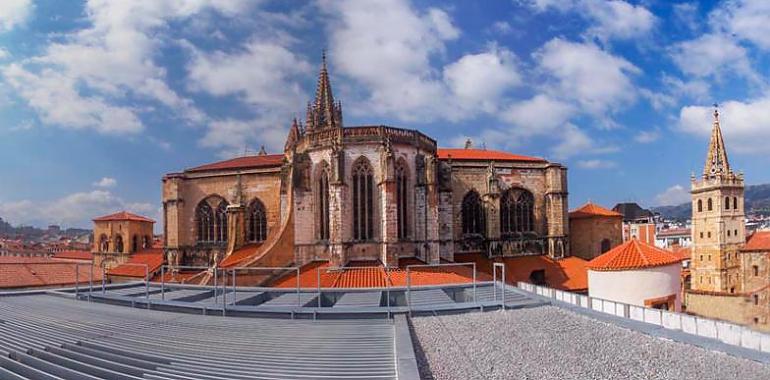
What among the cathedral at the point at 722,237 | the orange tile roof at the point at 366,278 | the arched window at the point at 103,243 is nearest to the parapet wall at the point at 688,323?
the orange tile roof at the point at 366,278

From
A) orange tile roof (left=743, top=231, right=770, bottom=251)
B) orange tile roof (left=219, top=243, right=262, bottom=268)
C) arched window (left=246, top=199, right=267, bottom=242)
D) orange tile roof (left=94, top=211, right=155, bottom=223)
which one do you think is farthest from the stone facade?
orange tile roof (left=743, top=231, right=770, bottom=251)

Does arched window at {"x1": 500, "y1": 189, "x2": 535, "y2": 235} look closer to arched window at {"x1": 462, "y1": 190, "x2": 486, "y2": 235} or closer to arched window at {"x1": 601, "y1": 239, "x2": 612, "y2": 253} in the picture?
arched window at {"x1": 462, "y1": 190, "x2": 486, "y2": 235}

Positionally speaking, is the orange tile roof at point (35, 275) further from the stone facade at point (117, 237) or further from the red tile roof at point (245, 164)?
the stone facade at point (117, 237)

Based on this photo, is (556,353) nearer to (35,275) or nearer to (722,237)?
(35,275)

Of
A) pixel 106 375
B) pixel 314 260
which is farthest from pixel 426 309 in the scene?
pixel 314 260

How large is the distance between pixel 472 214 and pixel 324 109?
17666mm

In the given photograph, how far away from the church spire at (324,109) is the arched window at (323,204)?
1625 centimetres

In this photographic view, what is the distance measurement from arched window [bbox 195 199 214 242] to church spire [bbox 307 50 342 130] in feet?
39.7

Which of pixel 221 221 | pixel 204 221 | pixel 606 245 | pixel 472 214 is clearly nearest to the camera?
pixel 472 214

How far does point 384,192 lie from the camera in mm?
22094

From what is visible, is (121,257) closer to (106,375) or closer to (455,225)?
(455,225)

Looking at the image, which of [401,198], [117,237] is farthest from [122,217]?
[401,198]

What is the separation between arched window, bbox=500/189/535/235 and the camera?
30.7 meters

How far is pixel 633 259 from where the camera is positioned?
782 inches
